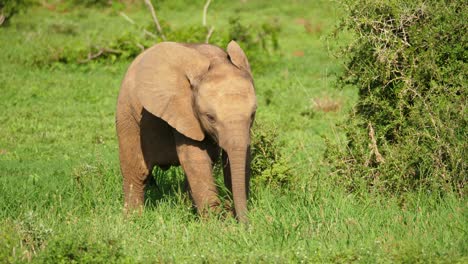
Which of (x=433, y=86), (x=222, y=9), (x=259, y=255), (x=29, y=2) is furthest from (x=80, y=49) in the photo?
(x=259, y=255)

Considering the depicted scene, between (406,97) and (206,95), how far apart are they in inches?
84.5

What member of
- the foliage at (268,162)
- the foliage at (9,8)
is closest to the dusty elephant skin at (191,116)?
the foliage at (268,162)

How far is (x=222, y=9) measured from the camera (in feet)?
71.2

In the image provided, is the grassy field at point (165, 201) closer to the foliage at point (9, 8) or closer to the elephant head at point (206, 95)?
the elephant head at point (206, 95)

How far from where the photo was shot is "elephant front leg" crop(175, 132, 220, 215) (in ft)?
25.8

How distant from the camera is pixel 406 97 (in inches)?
346

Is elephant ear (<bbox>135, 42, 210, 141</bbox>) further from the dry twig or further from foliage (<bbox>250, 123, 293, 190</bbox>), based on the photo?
the dry twig

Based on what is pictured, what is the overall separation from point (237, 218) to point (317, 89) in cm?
780

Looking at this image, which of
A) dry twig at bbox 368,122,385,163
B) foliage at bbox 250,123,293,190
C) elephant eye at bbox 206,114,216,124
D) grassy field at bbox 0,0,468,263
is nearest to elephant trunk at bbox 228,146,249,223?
grassy field at bbox 0,0,468,263

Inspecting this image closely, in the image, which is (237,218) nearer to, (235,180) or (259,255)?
(235,180)

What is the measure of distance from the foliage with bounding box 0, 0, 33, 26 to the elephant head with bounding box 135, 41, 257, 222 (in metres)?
11.4

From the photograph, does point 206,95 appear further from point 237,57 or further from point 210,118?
point 237,57

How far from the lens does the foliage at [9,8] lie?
19.0 metres

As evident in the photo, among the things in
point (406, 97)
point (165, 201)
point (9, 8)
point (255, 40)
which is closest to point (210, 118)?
point (165, 201)
